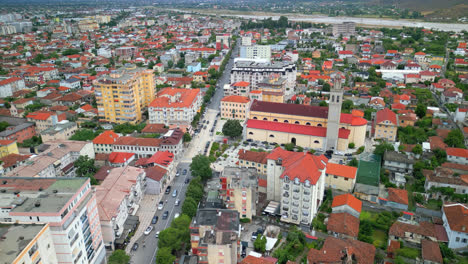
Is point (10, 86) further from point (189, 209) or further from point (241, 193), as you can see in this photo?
point (241, 193)

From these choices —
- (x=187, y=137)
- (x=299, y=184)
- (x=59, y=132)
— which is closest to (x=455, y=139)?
(x=299, y=184)

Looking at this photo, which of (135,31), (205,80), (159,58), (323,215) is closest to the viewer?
(323,215)

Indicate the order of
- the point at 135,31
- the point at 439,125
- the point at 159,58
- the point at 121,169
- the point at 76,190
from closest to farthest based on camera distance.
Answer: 1. the point at 76,190
2. the point at 121,169
3. the point at 439,125
4. the point at 159,58
5. the point at 135,31

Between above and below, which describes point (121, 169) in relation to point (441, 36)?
below

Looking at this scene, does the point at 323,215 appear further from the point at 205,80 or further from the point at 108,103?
the point at 205,80

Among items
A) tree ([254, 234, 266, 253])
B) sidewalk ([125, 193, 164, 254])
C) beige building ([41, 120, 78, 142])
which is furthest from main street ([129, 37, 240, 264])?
beige building ([41, 120, 78, 142])

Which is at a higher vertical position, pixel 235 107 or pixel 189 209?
pixel 235 107

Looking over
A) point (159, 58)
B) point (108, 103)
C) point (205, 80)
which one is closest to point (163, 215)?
point (108, 103)

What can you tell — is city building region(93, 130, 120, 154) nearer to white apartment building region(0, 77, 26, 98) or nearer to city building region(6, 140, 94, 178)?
city building region(6, 140, 94, 178)
